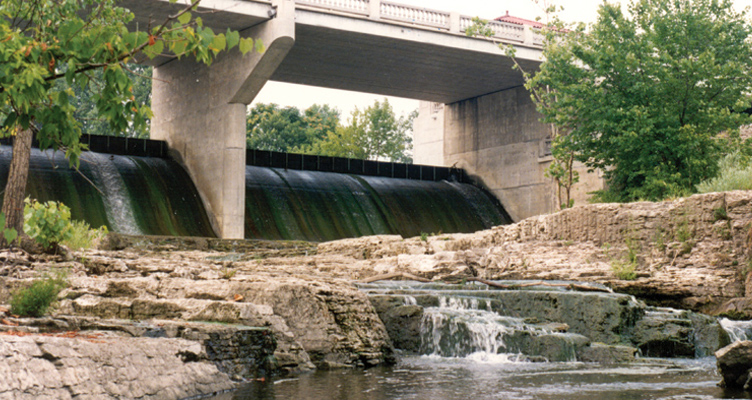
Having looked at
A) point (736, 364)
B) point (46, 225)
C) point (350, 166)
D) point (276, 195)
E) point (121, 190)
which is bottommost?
point (736, 364)

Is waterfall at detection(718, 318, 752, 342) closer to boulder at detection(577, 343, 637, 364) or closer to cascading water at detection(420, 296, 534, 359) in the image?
boulder at detection(577, 343, 637, 364)

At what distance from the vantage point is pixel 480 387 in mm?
9227

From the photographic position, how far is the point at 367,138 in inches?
2098

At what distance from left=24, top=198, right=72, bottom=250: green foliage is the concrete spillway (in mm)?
10240

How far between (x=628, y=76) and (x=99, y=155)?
61.5ft

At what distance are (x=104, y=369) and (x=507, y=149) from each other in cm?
3213

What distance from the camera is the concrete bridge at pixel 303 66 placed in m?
26.5

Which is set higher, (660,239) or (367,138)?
(367,138)

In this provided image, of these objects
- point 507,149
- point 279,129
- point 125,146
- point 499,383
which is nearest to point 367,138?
point 279,129

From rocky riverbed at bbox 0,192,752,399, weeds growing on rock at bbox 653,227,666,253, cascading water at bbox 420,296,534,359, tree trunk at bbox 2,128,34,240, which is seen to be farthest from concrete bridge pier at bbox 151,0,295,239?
cascading water at bbox 420,296,534,359

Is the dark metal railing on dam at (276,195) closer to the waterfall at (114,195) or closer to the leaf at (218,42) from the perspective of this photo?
the waterfall at (114,195)

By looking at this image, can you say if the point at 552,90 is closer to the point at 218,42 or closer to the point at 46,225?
the point at 46,225

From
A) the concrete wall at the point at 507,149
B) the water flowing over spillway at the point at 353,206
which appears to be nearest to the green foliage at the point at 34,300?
the water flowing over spillway at the point at 353,206

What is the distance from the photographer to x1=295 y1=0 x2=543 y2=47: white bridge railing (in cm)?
2767
